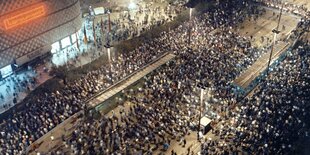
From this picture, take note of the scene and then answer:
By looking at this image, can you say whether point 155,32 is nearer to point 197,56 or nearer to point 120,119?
point 197,56

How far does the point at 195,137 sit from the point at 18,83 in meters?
20.0

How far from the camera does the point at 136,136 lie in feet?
101

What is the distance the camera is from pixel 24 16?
40.3 metres

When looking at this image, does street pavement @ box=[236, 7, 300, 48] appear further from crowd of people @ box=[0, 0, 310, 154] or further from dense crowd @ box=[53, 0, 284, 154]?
crowd of people @ box=[0, 0, 310, 154]

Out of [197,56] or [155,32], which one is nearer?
[197,56]

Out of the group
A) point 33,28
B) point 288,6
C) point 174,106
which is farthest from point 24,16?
point 288,6

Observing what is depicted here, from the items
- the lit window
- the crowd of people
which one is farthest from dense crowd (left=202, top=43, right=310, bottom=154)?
the lit window

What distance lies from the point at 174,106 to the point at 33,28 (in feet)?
63.7

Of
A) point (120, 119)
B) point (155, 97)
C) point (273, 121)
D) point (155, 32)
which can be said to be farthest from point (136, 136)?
point (155, 32)

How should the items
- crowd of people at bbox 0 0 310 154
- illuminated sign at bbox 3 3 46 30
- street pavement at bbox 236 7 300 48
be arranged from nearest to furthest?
1. crowd of people at bbox 0 0 310 154
2. illuminated sign at bbox 3 3 46 30
3. street pavement at bbox 236 7 300 48

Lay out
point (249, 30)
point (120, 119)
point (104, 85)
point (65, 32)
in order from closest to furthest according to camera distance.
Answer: point (120, 119) → point (104, 85) → point (65, 32) → point (249, 30)

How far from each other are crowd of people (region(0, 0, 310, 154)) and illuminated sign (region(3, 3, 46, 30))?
30.8 ft

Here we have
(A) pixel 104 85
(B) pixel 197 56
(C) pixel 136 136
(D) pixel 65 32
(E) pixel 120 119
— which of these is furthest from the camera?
(D) pixel 65 32

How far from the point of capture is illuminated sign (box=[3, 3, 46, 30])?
3888 cm
